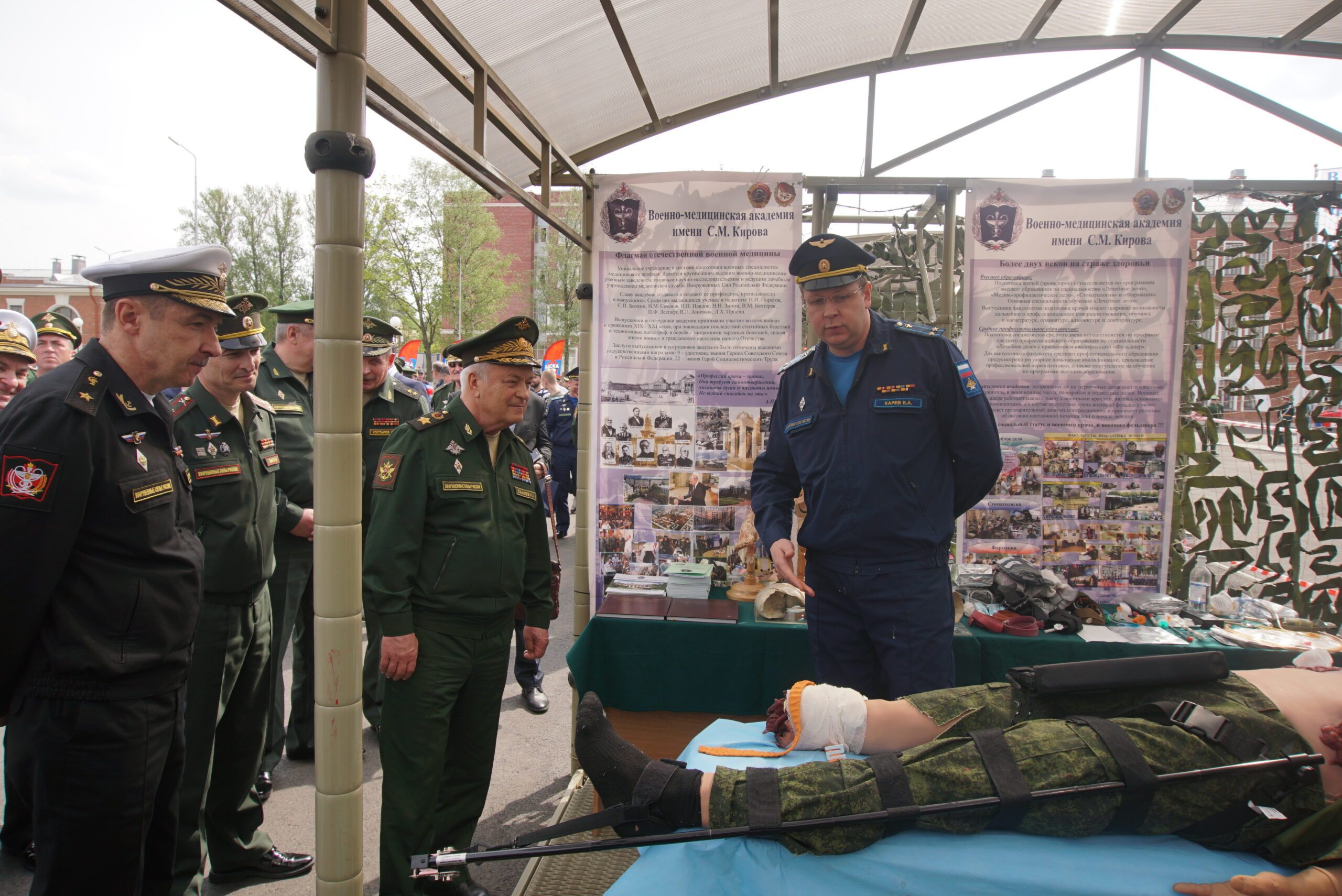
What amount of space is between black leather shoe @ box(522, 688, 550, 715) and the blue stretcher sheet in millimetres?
2848

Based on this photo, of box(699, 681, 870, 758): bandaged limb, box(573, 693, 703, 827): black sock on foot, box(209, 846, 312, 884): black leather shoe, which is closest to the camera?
box(573, 693, 703, 827): black sock on foot

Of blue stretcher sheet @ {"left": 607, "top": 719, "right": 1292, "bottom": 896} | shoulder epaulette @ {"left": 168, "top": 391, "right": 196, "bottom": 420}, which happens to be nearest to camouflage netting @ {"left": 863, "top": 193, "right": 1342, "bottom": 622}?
blue stretcher sheet @ {"left": 607, "top": 719, "right": 1292, "bottom": 896}

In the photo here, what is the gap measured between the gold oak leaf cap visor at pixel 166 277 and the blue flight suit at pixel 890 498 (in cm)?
198

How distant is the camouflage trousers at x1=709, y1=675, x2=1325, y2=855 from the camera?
169 centimetres

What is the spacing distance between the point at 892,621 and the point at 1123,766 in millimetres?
875

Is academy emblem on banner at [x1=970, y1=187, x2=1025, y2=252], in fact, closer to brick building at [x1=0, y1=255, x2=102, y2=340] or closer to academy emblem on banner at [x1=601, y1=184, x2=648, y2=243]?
academy emblem on banner at [x1=601, y1=184, x2=648, y2=243]

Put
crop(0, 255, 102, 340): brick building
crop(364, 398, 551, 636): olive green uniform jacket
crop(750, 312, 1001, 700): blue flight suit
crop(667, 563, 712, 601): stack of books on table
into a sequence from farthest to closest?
crop(0, 255, 102, 340): brick building < crop(667, 563, 712, 601): stack of books on table < crop(750, 312, 1001, 700): blue flight suit < crop(364, 398, 551, 636): olive green uniform jacket

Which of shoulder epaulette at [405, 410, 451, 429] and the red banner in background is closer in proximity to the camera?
shoulder epaulette at [405, 410, 451, 429]

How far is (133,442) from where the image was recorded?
1834mm

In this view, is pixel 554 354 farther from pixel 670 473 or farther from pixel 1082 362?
pixel 1082 362

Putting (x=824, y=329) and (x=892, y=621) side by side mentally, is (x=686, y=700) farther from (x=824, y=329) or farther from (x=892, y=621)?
(x=824, y=329)

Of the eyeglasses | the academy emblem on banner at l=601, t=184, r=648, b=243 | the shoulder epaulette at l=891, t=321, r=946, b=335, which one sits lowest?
the shoulder epaulette at l=891, t=321, r=946, b=335

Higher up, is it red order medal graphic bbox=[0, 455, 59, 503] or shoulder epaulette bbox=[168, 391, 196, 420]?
shoulder epaulette bbox=[168, 391, 196, 420]

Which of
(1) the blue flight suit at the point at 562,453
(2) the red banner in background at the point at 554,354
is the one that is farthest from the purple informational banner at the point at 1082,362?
(2) the red banner in background at the point at 554,354
